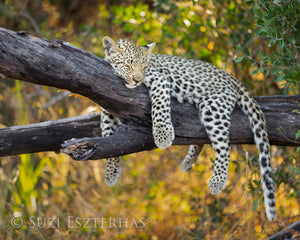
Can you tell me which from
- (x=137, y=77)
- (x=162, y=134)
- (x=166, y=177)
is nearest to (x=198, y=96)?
(x=162, y=134)

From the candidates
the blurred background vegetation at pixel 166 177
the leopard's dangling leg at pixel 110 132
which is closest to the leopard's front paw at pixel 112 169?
the leopard's dangling leg at pixel 110 132

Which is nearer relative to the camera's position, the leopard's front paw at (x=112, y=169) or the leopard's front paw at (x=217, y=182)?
the leopard's front paw at (x=217, y=182)

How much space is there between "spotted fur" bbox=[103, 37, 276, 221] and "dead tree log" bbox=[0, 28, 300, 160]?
14 centimetres

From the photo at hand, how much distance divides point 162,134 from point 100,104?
2.57ft

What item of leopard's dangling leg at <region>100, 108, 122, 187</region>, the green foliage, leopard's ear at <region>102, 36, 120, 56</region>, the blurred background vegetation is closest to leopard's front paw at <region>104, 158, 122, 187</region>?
leopard's dangling leg at <region>100, 108, 122, 187</region>

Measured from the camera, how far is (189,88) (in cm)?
548

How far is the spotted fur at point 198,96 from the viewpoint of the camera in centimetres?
487

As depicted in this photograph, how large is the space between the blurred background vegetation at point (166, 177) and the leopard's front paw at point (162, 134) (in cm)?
196

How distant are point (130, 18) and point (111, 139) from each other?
4.83m

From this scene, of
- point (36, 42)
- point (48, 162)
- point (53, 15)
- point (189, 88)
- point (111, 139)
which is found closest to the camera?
point (36, 42)

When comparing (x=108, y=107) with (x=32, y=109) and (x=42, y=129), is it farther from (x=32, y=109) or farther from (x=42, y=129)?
(x=32, y=109)

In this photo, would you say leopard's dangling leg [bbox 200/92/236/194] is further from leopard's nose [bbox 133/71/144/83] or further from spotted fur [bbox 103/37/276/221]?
leopard's nose [bbox 133/71/144/83]

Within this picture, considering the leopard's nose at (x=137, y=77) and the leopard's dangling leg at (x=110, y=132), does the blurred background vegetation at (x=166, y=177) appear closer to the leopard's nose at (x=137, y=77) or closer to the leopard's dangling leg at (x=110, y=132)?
the leopard's dangling leg at (x=110, y=132)

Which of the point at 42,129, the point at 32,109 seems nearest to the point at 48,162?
the point at 32,109
